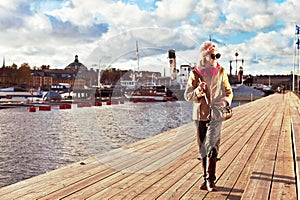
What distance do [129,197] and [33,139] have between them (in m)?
8.98

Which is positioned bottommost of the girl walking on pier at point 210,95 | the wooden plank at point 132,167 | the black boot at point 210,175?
the wooden plank at point 132,167

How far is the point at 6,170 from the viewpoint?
708 cm

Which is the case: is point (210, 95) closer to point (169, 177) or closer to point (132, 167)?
point (169, 177)

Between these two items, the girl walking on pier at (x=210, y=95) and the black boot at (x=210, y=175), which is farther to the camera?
the black boot at (x=210, y=175)

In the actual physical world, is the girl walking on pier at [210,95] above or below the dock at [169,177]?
above

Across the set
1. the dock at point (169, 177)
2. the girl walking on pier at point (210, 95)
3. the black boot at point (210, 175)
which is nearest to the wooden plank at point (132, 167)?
the dock at point (169, 177)

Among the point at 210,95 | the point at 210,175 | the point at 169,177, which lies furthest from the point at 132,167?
A: the point at 210,95

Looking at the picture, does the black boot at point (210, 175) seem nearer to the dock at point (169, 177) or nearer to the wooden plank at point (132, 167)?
the dock at point (169, 177)

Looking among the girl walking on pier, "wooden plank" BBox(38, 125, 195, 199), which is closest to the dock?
"wooden plank" BBox(38, 125, 195, 199)

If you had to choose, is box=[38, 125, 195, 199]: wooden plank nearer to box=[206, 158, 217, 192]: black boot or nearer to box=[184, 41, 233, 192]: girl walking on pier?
box=[206, 158, 217, 192]: black boot

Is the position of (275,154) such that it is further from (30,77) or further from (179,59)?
(30,77)

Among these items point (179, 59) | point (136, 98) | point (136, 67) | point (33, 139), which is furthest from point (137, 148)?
point (136, 98)

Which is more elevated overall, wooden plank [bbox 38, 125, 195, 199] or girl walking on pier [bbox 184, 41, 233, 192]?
girl walking on pier [bbox 184, 41, 233, 192]

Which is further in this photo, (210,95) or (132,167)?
(132,167)
